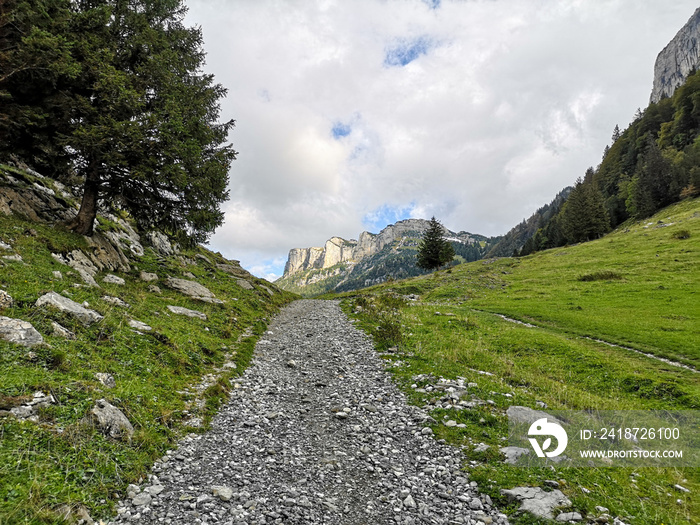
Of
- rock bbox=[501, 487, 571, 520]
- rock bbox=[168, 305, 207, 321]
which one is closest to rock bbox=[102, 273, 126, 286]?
rock bbox=[168, 305, 207, 321]

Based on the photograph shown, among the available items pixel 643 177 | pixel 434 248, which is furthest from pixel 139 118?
pixel 643 177

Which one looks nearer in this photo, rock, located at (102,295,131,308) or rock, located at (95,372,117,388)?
rock, located at (95,372,117,388)

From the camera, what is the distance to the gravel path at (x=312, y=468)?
6176mm

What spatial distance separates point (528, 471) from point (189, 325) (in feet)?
53.4

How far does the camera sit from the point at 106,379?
8.88 meters

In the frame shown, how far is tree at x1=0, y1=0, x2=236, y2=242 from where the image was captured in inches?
653

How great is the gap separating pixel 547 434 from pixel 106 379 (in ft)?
42.0

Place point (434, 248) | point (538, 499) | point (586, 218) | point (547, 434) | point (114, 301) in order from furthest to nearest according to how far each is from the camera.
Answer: point (586, 218)
point (434, 248)
point (114, 301)
point (547, 434)
point (538, 499)

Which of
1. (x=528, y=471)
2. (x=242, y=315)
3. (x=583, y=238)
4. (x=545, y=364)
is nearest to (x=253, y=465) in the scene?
(x=528, y=471)

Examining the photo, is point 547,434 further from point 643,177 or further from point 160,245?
point 643,177

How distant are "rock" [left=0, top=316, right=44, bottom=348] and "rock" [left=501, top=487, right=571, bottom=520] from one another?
12.7 m

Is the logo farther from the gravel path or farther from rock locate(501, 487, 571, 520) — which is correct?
the gravel path

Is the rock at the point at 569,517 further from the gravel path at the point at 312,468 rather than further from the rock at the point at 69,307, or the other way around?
the rock at the point at 69,307

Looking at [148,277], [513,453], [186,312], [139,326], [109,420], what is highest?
[148,277]
